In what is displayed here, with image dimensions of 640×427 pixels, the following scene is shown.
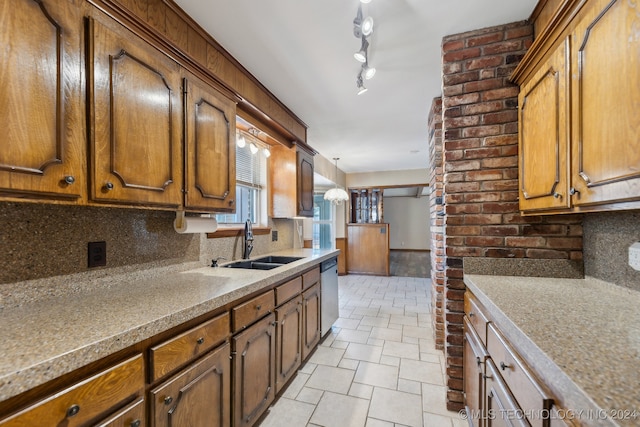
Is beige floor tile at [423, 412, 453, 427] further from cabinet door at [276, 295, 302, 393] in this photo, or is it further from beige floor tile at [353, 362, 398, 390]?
cabinet door at [276, 295, 302, 393]

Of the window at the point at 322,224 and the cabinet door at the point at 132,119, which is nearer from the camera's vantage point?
the cabinet door at the point at 132,119

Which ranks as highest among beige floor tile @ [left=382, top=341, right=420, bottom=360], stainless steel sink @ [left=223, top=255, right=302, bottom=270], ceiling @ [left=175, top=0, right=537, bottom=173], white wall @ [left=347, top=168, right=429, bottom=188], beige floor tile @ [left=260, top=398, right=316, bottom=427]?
ceiling @ [left=175, top=0, right=537, bottom=173]

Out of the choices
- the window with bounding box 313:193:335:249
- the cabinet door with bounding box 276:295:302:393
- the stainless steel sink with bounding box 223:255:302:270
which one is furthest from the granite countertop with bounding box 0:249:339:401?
the window with bounding box 313:193:335:249

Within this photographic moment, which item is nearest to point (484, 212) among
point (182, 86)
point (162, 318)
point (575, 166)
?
point (575, 166)

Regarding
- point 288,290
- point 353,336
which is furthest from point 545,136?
point 353,336

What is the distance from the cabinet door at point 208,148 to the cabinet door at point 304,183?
1.19 metres

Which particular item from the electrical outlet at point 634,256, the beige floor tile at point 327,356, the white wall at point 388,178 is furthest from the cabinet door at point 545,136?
the white wall at point 388,178

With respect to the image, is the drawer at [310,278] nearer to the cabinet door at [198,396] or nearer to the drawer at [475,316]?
the cabinet door at [198,396]

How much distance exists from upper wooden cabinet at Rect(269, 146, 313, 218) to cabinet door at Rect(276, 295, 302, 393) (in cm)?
114

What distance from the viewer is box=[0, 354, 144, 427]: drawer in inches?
26.2

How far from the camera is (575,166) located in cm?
117

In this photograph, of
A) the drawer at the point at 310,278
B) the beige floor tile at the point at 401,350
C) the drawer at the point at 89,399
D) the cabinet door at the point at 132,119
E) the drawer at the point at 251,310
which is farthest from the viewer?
the beige floor tile at the point at 401,350

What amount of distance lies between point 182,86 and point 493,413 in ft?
7.12

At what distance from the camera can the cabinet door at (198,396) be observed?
3.32 feet
